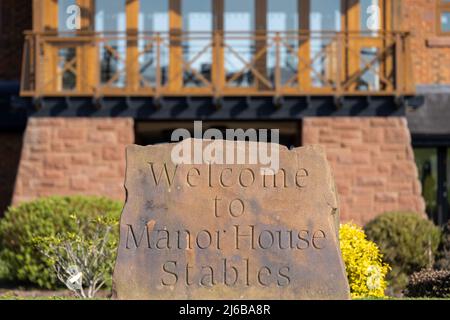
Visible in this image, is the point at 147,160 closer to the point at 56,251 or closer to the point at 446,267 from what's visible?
the point at 56,251

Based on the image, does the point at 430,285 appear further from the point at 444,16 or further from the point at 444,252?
the point at 444,16

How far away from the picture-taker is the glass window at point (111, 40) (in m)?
20.1

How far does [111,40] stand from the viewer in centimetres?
2008

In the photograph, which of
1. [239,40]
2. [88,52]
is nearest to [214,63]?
[239,40]

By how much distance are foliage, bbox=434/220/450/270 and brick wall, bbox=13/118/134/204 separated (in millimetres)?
5635

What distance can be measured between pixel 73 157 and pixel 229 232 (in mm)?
9787

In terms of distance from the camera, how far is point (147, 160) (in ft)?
34.3

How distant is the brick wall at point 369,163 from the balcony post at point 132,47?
3.20m

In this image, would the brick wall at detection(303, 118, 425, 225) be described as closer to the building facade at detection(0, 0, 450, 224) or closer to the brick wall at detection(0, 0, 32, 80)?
the building facade at detection(0, 0, 450, 224)

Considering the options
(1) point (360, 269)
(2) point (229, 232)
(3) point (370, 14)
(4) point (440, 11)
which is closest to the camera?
(2) point (229, 232)

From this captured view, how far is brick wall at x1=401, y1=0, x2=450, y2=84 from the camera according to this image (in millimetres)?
21297

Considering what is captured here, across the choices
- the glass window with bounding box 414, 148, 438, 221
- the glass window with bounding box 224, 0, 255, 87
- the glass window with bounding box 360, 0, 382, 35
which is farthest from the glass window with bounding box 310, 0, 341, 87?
the glass window with bounding box 414, 148, 438, 221

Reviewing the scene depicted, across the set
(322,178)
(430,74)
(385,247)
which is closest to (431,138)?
(430,74)
